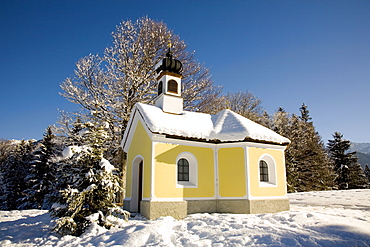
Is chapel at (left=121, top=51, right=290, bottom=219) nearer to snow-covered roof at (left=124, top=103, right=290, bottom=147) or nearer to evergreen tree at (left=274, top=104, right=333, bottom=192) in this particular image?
snow-covered roof at (left=124, top=103, right=290, bottom=147)

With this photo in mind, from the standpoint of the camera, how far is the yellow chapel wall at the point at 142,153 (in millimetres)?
9709

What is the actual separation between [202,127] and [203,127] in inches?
2.5

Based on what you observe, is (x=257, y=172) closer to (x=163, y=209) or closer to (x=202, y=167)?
(x=202, y=167)

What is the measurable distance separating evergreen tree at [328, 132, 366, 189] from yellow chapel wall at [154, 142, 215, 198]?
24.8 meters

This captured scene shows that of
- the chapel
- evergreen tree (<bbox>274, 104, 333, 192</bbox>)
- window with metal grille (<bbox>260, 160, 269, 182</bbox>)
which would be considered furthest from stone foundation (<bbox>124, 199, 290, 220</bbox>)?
evergreen tree (<bbox>274, 104, 333, 192</bbox>)

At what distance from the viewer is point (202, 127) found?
11242mm

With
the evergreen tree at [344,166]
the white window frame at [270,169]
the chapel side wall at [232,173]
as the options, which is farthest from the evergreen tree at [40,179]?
the evergreen tree at [344,166]

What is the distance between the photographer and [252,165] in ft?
33.9

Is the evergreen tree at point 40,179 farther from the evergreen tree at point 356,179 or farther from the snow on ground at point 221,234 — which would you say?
the evergreen tree at point 356,179

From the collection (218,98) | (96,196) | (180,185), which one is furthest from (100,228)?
(218,98)

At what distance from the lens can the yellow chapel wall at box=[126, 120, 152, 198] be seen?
971 centimetres

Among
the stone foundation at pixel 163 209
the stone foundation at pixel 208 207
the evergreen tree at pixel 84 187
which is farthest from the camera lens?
the stone foundation at pixel 208 207

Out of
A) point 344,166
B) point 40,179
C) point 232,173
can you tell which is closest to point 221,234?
point 232,173

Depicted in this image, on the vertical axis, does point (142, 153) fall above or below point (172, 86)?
below
